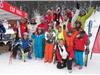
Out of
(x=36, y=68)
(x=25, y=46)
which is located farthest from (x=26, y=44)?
(x=36, y=68)

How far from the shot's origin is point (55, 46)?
32.4 feet

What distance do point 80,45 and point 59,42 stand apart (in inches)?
26.4

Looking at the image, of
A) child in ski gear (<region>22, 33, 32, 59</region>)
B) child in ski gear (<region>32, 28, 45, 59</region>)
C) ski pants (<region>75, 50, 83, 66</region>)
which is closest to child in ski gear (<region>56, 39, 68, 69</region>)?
ski pants (<region>75, 50, 83, 66</region>)

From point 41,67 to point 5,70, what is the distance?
1163mm

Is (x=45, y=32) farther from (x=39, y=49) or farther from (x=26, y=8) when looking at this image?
(x=26, y=8)

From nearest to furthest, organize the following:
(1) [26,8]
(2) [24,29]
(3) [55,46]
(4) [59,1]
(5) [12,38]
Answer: (3) [55,46]
(2) [24,29]
(5) [12,38]
(1) [26,8]
(4) [59,1]

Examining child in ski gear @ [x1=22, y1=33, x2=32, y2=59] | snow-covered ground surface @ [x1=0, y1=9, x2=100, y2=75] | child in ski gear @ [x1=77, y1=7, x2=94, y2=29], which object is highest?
child in ski gear @ [x1=77, y1=7, x2=94, y2=29]

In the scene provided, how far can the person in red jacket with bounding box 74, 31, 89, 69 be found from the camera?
9.23m

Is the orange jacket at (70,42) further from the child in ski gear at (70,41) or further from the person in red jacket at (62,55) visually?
the person in red jacket at (62,55)

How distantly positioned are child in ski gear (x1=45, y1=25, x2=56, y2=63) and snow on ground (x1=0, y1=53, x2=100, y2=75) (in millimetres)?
257

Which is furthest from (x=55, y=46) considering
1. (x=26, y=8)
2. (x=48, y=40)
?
(x=26, y=8)

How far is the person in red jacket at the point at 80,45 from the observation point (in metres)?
9.23

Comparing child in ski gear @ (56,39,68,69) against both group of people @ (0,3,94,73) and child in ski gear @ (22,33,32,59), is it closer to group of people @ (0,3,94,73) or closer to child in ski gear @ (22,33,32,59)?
group of people @ (0,3,94,73)

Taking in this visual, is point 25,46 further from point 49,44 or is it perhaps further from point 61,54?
point 61,54
